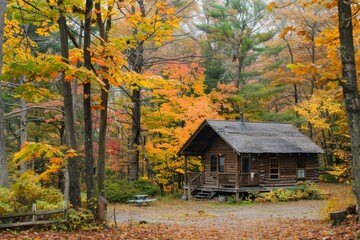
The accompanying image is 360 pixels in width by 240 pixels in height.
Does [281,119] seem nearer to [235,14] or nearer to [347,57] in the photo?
[235,14]

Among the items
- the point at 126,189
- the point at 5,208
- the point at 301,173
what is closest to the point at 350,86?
the point at 5,208

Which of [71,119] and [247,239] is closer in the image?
[247,239]

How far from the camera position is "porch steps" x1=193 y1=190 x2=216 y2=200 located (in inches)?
1134

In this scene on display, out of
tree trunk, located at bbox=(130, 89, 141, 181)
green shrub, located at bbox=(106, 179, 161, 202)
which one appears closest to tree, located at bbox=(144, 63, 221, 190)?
tree trunk, located at bbox=(130, 89, 141, 181)

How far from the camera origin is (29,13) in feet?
38.6

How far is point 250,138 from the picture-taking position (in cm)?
2820

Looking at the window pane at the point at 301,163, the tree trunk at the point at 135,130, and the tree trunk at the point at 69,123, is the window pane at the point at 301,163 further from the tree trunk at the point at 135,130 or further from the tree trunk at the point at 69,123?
the tree trunk at the point at 69,123

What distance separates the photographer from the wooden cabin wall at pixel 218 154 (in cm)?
2856

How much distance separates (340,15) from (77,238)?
7502mm

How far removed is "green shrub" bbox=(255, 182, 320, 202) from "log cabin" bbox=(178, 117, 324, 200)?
0.95 metres

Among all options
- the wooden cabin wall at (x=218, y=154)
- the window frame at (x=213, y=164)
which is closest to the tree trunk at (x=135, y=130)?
the wooden cabin wall at (x=218, y=154)

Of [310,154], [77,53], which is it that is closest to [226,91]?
[310,154]

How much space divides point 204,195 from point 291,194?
646 cm

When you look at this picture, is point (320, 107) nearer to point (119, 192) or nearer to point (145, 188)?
point (145, 188)
